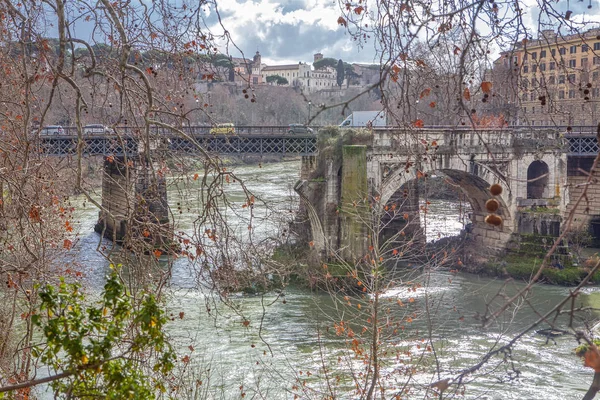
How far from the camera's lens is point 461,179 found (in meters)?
26.9

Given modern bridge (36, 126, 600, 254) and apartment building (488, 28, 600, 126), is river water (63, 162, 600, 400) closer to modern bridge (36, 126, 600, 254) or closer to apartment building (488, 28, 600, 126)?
modern bridge (36, 126, 600, 254)

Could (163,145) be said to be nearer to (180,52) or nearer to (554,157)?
(180,52)

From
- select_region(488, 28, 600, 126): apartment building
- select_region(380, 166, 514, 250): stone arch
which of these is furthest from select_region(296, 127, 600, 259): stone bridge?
select_region(488, 28, 600, 126): apartment building

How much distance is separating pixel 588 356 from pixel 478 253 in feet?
78.9

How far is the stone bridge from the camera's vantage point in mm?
22656

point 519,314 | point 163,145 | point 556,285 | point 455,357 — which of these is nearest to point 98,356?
point 163,145

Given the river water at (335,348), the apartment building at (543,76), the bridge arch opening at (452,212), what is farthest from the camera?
the bridge arch opening at (452,212)

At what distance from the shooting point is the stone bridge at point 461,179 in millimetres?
22656

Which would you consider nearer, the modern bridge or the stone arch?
the modern bridge

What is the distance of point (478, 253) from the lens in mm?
25516

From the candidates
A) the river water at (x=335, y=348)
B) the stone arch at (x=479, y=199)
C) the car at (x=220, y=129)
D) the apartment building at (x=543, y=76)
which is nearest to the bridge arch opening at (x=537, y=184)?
the stone arch at (x=479, y=199)

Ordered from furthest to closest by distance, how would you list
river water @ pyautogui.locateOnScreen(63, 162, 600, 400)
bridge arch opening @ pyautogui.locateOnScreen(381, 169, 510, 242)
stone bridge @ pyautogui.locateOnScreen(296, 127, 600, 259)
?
bridge arch opening @ pyautogui.locateOnScreen(381, 169, 510, 242), stone bridge @ pyautogui.locateOnScreen(296, 127, 600, 259), river water @ pyautogui.locateOnScreen(63, 162, 600, 400)

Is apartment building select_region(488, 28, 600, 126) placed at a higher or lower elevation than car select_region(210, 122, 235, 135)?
higher

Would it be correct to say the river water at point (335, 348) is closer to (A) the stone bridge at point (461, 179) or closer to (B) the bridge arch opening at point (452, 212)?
(A) the stone bridge at point (461, 179)
